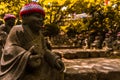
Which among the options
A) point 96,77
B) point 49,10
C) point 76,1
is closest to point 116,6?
point 76,1

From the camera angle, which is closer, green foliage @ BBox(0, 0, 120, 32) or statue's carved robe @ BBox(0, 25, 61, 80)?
statue's carved robe @ BBox(0, 25, 61, 80)

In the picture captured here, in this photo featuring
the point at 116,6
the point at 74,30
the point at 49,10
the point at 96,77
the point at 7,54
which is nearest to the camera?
the point at 7,54

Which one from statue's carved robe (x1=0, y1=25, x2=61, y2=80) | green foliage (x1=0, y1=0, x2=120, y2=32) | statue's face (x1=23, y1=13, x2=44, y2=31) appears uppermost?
statue's face (x1=23, y1=13, x2=44, y2=31)

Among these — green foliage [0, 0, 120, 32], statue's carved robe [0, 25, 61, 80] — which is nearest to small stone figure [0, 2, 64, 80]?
statue's carved robe [0, 25, 61, 80]

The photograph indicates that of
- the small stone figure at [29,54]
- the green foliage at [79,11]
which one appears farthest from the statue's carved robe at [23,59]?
the green foliage at [79,11]

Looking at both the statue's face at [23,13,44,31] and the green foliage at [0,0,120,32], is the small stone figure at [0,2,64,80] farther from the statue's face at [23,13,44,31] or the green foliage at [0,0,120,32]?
the green foliage at [0,0,120,32]

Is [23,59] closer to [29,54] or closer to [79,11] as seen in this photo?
[29,54]

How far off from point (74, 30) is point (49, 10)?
20.9ft

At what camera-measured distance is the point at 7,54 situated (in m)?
3.51

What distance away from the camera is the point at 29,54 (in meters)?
3.51

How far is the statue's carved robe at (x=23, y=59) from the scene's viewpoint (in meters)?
3.48

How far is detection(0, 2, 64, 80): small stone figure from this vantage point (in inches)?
137

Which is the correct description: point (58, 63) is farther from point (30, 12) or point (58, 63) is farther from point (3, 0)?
point (3, 0)

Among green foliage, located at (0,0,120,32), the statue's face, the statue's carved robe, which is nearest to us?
the statue's carved robe
